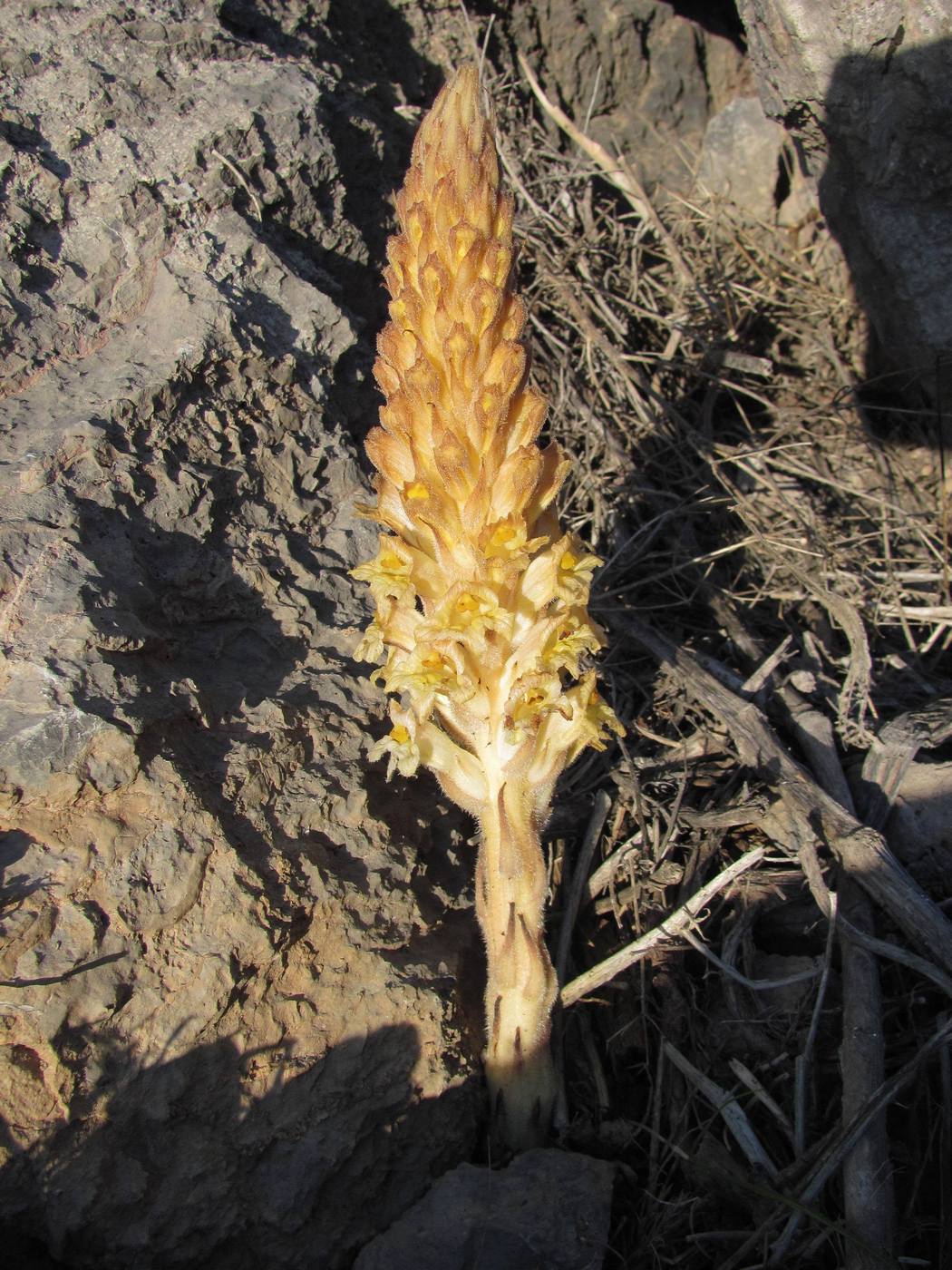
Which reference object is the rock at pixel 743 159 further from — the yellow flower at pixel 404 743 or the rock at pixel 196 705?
the yellow flower at pixel 404 743

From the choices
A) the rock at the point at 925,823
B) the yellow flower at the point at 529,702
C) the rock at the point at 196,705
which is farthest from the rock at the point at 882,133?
the yellow flower at the point at 529,702

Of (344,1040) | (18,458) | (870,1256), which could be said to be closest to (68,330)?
(18,458)

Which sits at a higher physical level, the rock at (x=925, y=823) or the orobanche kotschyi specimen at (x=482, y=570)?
the orobanche kotschyi specimen at (x=482, y=570)

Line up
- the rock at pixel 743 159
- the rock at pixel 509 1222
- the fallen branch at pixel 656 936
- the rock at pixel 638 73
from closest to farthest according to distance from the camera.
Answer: the rock at pixel 509 1222 → the fallen branch at pixel 656 936 → the rock at pixel 638 73 → the rock at pixel 743 159

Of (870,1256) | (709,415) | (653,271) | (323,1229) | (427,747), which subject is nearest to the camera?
(870,1256)

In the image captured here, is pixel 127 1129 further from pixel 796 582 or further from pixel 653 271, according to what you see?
pixel 653 271
